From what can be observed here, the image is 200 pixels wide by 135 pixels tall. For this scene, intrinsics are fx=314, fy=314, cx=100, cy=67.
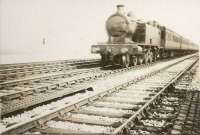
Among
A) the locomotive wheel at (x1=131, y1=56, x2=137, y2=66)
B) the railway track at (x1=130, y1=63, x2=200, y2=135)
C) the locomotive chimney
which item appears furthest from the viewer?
the locomotive wheel at (x1=131, y1=56, x2=137, y2=66)

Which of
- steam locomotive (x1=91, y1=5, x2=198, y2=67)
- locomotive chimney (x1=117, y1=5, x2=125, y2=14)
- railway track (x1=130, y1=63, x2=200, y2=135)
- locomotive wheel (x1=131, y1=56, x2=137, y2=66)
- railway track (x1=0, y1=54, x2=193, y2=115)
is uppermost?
locomotive chimney (x1=117, y1=5, x2=125, y2=14)

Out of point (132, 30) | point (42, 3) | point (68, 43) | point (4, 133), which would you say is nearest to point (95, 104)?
point (4, 133)

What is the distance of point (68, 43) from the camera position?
53.0 meters

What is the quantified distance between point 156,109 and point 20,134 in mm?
3053

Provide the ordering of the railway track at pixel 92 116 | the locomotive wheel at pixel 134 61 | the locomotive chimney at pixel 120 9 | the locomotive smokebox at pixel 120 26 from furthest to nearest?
the locomotive wheel at pixel 134 61 < the locomotive chimney at pixel 120 9 < the locomotive smokebox at pixel 120 26 < the railway track at pixel 92 116

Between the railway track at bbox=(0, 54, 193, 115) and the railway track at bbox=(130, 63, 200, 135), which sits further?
the railway track at bbox=(0, 54, 193, 115)

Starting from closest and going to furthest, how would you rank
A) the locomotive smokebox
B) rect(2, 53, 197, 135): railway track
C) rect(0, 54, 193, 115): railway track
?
rect(2, 53, 197, 135): railway track < rect(0, 54, 193, 115): railway track < the locomotive smokebox

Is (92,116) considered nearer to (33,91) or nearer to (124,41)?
(33,91)

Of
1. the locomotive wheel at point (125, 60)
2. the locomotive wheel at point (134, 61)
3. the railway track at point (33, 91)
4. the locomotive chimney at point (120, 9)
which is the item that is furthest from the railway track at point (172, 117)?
the locomotive chimney at point (120, 9)

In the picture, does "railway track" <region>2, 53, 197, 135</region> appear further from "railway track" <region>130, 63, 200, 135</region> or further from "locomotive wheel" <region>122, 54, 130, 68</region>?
"locomotive wheel" <region>122, 54, 130, 68</region>

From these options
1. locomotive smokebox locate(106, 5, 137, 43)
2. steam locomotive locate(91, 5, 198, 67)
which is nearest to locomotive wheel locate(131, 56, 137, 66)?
steam locomotive locate(91, 5, 198, 67)

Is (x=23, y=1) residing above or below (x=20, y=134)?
above

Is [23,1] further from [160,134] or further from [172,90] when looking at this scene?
[160,134]

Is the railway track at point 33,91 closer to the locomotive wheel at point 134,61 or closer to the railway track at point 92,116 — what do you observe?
the railway track at point 92,116
